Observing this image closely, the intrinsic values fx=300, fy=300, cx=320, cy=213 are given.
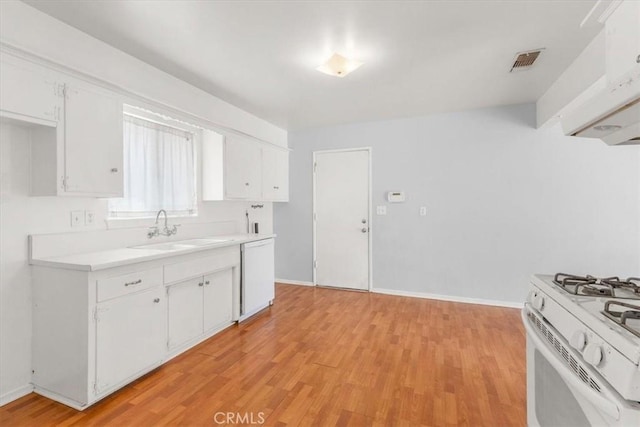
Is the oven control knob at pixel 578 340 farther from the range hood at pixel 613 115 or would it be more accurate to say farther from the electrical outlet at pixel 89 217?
the electrical outlet at pixel 89 217

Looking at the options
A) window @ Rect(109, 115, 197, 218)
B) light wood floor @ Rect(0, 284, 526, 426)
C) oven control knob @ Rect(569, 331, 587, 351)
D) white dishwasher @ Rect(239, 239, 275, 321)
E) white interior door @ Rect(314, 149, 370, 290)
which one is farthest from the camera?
white interior door @ Rect(314, 149, 370, 290)

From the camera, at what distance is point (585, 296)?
43.3 inches

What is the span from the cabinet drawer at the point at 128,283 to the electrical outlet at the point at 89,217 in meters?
0.63

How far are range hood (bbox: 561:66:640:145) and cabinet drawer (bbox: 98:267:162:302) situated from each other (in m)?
2.63

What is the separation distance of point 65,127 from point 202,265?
1441mm

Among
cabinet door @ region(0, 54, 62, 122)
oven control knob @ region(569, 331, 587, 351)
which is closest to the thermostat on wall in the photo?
oven control knob @ region(569, 331, 587, 351)

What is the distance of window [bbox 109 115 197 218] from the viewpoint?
2684mm

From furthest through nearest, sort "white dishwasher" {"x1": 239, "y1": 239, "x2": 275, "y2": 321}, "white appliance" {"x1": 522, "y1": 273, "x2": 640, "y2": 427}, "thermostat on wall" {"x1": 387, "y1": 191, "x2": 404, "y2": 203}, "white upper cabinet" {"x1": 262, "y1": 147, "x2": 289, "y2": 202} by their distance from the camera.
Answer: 1. "thermostat on wall" {"x1": 387, "y1": 191, "x2": 404, "y2": 203}
2. "white upper cabinet" {"x1": 262, "y1": 147, "x2": 289, "y2": 202}
3. "white dishwasher" {"x1": 239, "y1": 239, "x2": 275, "y2": 321}
4. "white appliance" {"x1": 522, "y1": 273, "x2": 640, "y2": 427}

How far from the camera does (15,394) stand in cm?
196

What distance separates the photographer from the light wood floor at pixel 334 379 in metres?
1.82

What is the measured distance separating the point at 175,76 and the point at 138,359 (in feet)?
8.31

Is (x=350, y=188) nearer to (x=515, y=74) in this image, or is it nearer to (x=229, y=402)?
(x=515, y=74)

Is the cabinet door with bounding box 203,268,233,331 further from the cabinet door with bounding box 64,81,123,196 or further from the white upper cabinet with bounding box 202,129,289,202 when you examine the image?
the cabinet door with bounding box 64,81,123,196

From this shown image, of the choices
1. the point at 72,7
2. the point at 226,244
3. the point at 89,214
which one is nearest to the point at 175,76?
the point at 72,7
